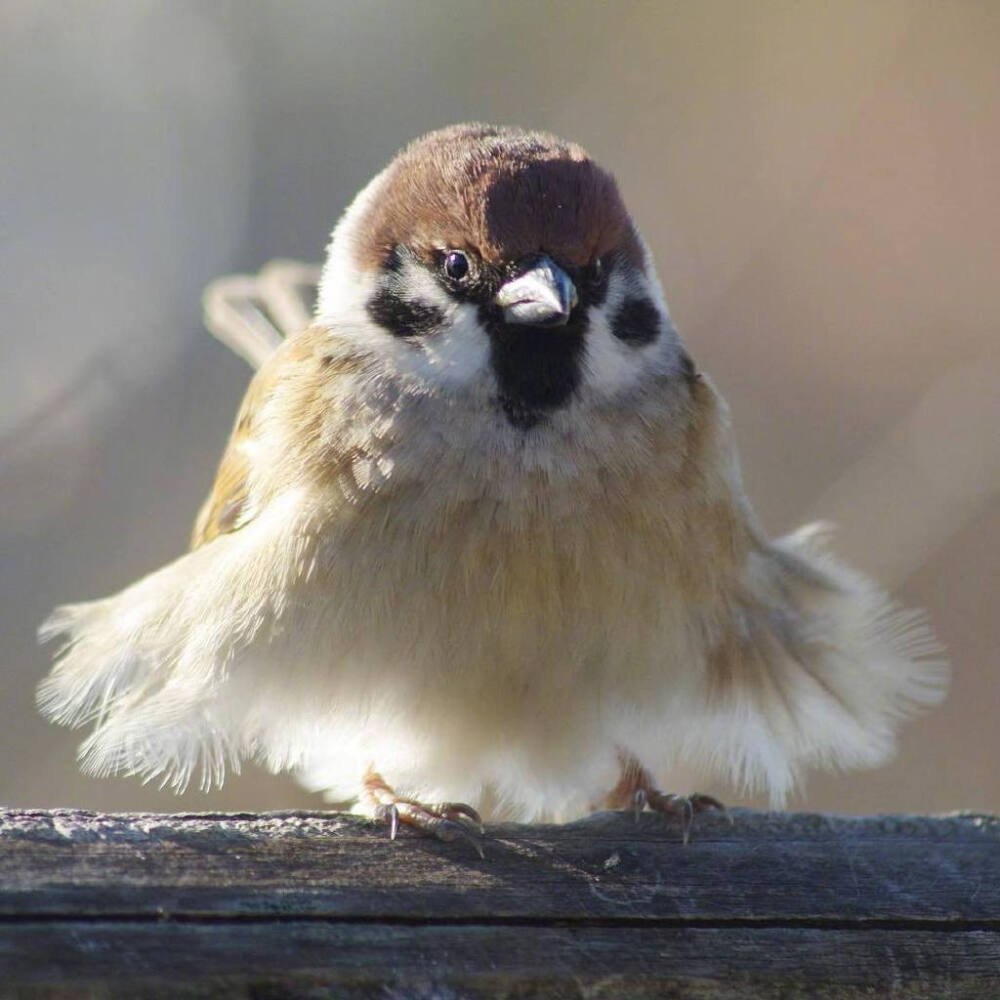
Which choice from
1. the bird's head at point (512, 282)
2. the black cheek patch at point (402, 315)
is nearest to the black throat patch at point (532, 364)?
the bird's head at point (512, 282)

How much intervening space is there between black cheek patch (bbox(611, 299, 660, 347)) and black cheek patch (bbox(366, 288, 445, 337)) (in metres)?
0.33

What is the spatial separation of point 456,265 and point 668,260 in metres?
2.88

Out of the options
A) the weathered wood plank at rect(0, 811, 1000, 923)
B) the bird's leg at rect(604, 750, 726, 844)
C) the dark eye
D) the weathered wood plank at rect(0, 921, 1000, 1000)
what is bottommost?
the weathered wood plank at rect(0, 921, 1000, 1000)

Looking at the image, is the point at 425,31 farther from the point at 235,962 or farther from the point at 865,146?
the point at 235,962

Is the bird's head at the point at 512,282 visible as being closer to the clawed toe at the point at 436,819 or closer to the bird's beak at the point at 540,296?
the bird's beak at the point at 540,296

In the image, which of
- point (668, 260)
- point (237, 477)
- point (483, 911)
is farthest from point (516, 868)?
point (668, 260)

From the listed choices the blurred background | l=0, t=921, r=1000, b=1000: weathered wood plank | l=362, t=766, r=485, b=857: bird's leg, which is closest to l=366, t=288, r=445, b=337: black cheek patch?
l=362, t=766, r=485, b=857: bird's leg

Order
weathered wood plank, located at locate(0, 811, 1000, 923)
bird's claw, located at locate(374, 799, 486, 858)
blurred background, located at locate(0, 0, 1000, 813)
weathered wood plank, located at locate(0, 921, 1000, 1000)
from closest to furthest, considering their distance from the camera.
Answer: weathered wood plank, located at locate(0, 921, 1000, 1000), weathered wood plank, located at locate(0, 811, 1000, 923), bird's claw, located at locate(374, 799, 486, 858), blurred background, located at locate(0, 0, 1000, 813)

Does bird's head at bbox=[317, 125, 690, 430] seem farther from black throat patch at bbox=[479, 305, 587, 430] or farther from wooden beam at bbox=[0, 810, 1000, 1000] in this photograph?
wooden beam at bbox=[0, 810, 1000, 1000]

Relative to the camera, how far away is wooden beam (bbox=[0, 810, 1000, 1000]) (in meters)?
1.94

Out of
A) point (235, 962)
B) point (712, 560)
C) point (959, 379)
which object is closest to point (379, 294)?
point (712, 560)

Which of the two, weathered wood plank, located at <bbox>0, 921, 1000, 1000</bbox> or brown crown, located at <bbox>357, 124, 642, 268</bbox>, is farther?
brown crown, located at <bbox>357, 124, 642, 268</bbox>

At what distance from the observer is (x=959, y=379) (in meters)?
4.63

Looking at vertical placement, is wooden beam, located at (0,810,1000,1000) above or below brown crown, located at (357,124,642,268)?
below
